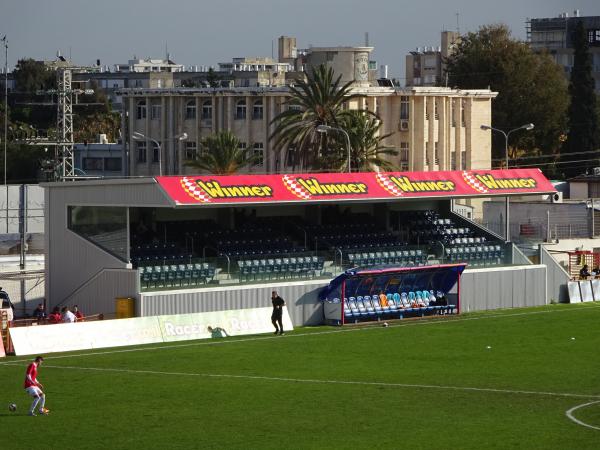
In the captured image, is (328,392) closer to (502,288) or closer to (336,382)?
(336,382)

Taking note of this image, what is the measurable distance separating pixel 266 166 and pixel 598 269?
156ft

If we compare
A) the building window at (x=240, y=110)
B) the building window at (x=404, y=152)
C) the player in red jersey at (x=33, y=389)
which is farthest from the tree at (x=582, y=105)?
the player in red jersey at (x=33, y=389)

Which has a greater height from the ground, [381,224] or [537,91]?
[537,91]

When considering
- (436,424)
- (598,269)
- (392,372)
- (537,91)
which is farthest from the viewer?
(537,91)

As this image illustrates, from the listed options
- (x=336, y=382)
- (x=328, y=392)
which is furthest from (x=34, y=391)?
(x=336, y=382)

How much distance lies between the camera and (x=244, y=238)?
55781mm

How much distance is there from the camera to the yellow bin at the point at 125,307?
158 ft

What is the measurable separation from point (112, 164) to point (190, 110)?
17213 mm

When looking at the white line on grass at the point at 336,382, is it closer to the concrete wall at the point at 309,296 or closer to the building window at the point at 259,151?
the concrete wall at the point at 309,296

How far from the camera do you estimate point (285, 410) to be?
102 feet

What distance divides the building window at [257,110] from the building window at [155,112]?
863 centimetres

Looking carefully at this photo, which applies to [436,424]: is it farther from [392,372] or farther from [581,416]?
[392,372]

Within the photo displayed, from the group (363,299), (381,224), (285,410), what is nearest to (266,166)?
(381,224)

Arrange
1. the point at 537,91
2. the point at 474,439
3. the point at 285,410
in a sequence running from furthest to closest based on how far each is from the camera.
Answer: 1. the point at 537,91
2. the point at 285,410
3. the point at 474,439
